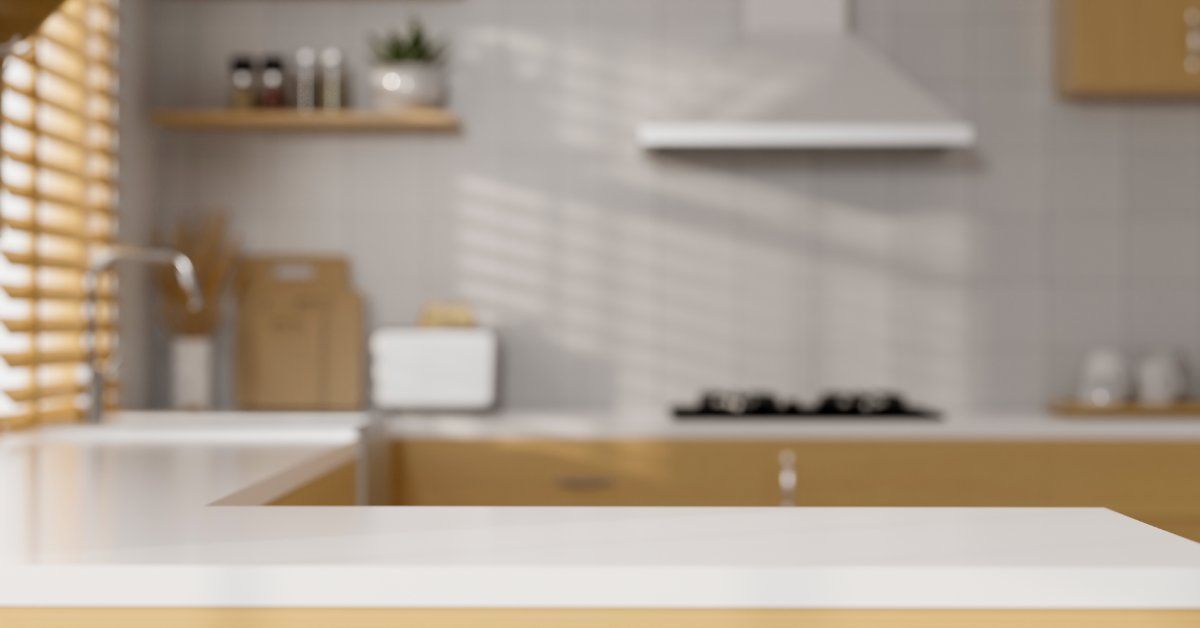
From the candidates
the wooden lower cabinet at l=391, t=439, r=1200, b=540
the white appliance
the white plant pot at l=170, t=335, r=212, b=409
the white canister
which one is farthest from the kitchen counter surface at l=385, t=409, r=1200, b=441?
the white plant pot at l=170, t=335, r=212, b=409

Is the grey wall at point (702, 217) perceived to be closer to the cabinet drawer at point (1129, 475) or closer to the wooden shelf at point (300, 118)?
the wooden shelf at point (300, 118)

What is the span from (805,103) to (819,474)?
96 cm

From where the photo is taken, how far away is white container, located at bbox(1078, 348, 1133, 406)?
3.37m

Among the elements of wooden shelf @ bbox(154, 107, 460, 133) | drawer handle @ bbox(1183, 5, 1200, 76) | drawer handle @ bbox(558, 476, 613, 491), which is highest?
drawer handle @ bbox(1183, 5, 1200, 76)

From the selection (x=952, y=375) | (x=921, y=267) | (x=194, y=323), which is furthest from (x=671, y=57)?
(x=194, y=323)

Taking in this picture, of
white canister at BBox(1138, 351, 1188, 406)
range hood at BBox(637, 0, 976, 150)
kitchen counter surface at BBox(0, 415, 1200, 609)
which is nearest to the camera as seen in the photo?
kitchen counter surface at BBox(0, 415, 1200, 609)

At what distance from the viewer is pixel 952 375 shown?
11.5 ft

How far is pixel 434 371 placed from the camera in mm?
3238

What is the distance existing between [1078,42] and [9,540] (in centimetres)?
304

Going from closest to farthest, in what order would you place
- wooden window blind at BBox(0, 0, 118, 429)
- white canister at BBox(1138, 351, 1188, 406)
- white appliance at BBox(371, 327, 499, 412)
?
wooden window blind at BBox(0, 0, 118, 429) < white appliance at BBox(371, 327, 499, 412) < white canister at BBox(1138, 351, 1188, 406)

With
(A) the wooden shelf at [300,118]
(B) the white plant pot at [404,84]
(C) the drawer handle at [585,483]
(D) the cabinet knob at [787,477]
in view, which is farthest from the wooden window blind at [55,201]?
(D) the cabinet knob at [787,477]

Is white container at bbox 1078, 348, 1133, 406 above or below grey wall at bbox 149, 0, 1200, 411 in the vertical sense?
below
